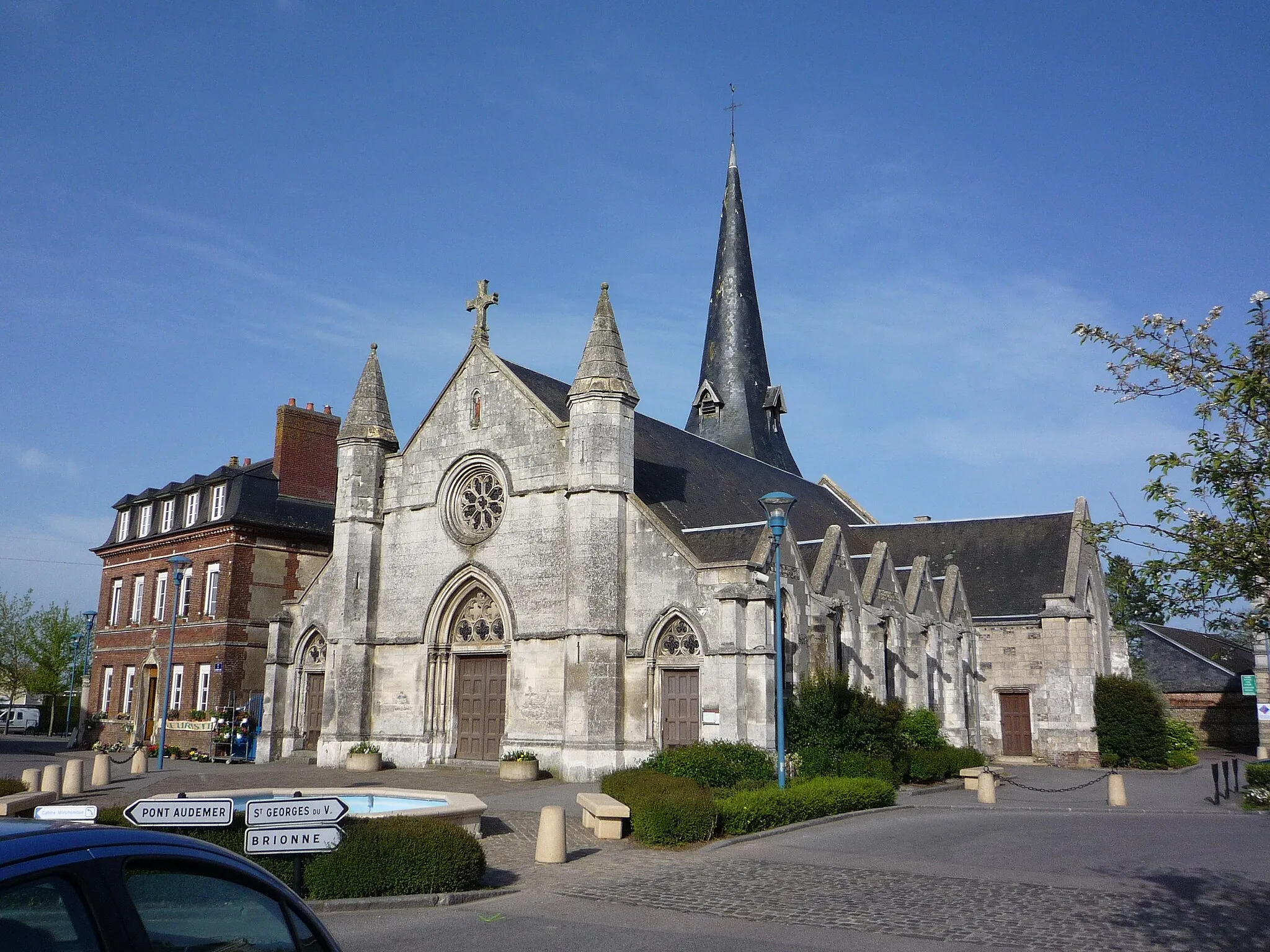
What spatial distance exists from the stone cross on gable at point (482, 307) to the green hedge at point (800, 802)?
15.2 meters

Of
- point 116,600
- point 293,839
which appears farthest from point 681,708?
point 116,600

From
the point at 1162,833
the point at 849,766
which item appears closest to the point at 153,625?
the point at 849,766

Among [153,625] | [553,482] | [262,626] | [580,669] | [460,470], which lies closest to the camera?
[580,669]

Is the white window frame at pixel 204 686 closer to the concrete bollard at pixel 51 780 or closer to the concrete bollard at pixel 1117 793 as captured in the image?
the concrete bollard at pixel 51 780

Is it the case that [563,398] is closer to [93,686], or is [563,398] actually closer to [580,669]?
[580,669]

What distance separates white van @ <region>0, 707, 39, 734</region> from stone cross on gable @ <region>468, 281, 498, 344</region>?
1592 inches

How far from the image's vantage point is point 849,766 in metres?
19.9

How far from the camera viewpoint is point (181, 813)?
541 centimetres

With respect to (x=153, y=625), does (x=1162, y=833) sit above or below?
below

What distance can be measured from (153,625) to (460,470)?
1507cm

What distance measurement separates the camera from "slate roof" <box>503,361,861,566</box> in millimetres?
24266

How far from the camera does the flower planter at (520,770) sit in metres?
23.4

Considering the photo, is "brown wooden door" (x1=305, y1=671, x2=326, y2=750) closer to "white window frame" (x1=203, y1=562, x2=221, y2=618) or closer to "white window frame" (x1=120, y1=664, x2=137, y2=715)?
"white window frame" (x1=203, y1=562, x2=221, y2=618)

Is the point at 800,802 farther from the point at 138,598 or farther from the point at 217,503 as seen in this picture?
the point at 138,598
